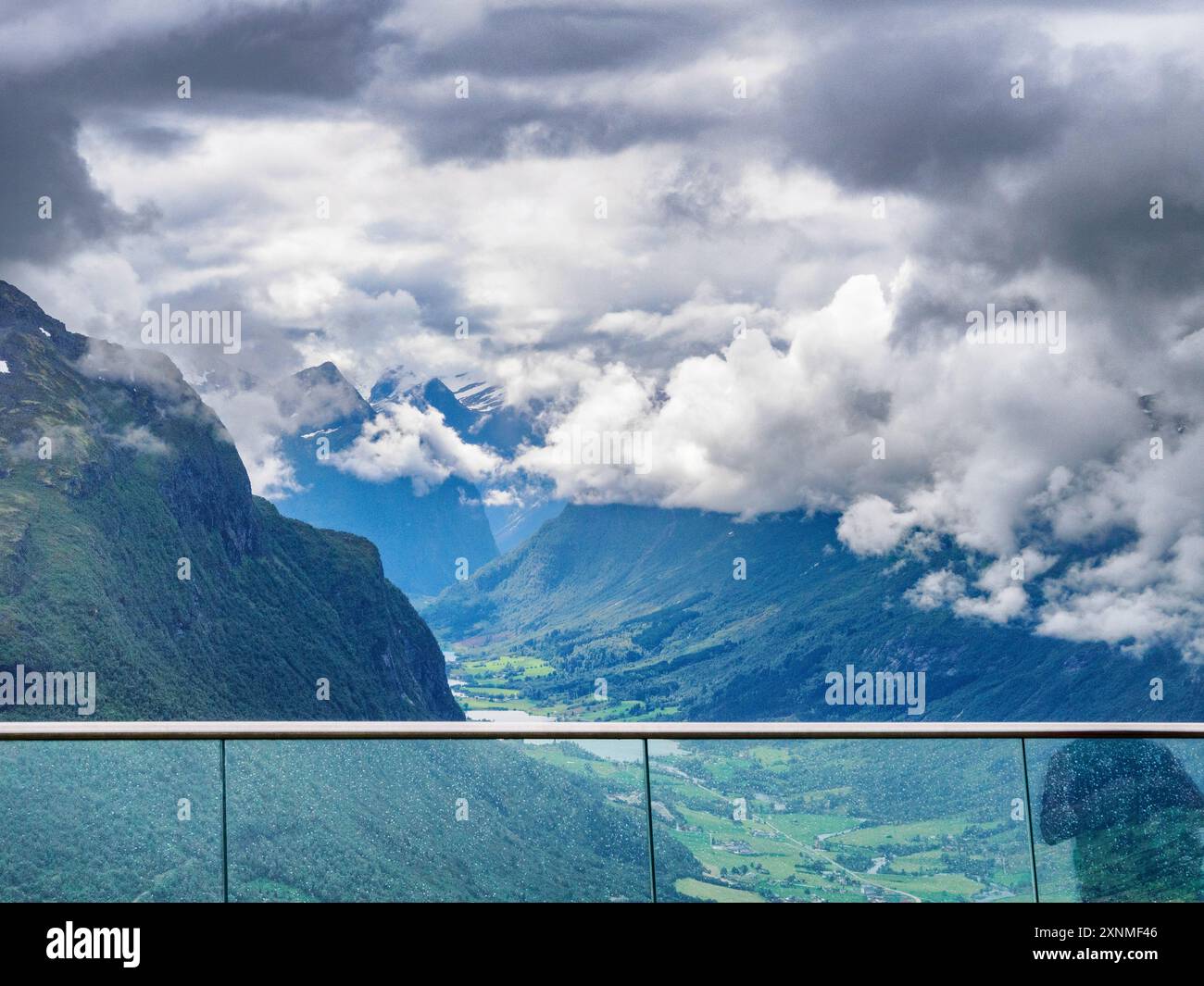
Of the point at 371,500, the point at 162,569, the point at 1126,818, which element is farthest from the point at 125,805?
the point at 371,500

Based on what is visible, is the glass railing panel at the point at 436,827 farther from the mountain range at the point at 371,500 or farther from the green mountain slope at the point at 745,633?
the mountain range at the point at 371,500

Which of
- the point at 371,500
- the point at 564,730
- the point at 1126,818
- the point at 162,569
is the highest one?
the point at 371,500

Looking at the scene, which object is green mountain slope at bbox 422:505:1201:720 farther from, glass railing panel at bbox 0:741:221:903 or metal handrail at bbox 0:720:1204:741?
metal handrail at bbox 0:720:1204:741

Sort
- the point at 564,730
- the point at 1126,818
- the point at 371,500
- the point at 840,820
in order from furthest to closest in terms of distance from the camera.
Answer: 1. the point at 371,500
2. the point at 840,820
3. the point at 1126,818
4. the point at 564,730

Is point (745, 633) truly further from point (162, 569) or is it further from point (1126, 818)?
point (1126, 818)

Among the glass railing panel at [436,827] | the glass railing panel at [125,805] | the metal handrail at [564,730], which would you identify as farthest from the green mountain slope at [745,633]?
the metal handrail at [564,730]
